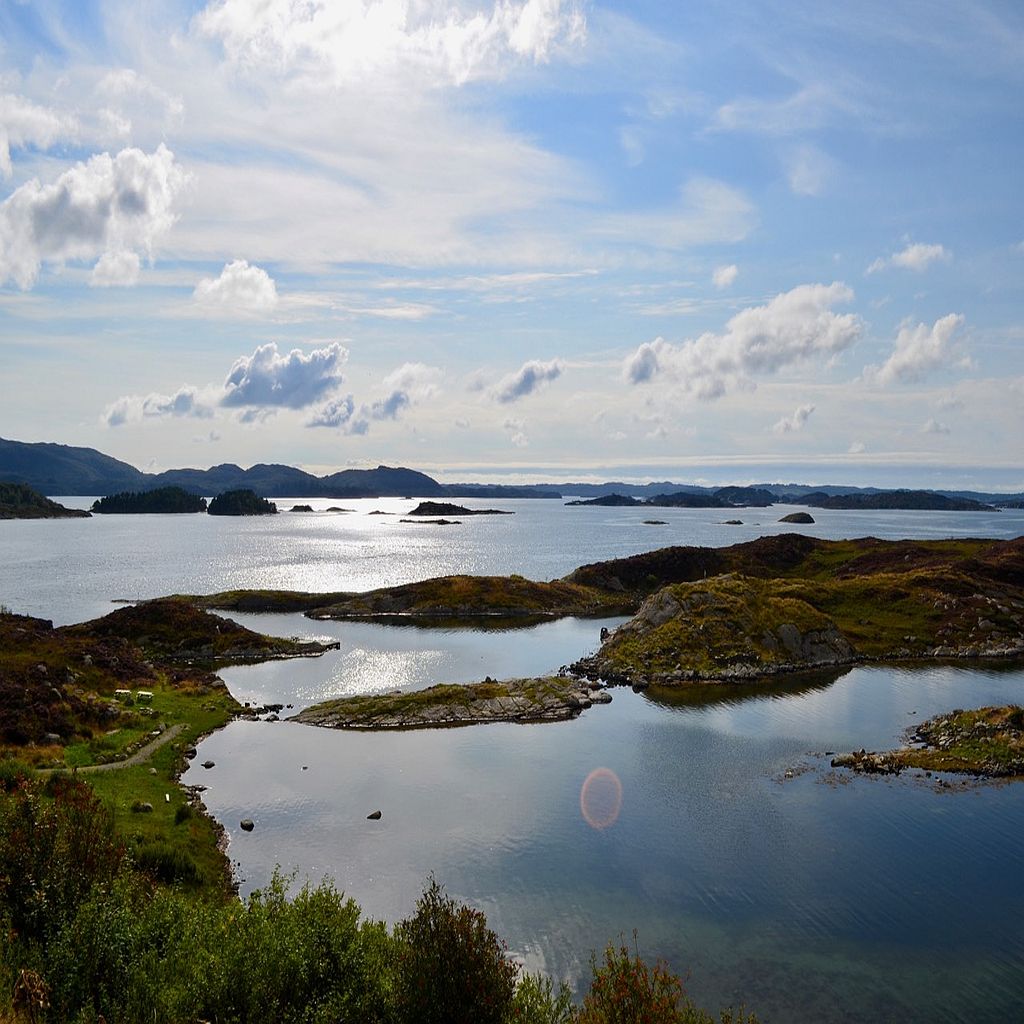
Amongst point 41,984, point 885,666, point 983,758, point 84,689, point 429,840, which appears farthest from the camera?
point 885,666

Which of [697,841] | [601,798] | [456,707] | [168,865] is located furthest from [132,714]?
[697,841]

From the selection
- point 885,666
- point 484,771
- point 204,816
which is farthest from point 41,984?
point 885,666

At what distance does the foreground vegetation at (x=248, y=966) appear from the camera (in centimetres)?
2202

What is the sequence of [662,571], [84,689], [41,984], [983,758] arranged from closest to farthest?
1. [41,984]
2. [983,758]
3. [84,689]
4. [662,571]

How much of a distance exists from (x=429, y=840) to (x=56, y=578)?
598ft

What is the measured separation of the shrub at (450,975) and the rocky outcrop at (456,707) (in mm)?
51285

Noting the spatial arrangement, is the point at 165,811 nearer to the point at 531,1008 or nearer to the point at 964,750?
the point at 531,1008

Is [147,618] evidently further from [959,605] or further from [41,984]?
[959,605]

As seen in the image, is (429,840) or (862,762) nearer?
(429,840)

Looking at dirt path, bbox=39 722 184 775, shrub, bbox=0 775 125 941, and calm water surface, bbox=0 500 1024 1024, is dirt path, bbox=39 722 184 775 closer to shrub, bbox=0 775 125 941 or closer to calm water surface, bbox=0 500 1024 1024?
calm water surface, bbox=0 500 1024 1024

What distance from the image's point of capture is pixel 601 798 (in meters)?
55.5

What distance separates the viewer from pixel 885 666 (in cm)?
10012

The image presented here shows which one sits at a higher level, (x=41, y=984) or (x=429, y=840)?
(x=41, y=984)

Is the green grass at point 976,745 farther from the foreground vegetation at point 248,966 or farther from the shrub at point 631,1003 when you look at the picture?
the shrub at point 631,1003
